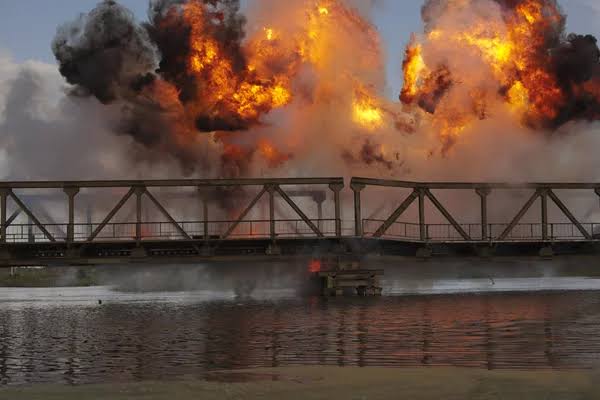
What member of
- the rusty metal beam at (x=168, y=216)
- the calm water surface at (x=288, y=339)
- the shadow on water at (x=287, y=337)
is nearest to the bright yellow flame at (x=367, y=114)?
the rusty metal beam at (x=168, y=216)

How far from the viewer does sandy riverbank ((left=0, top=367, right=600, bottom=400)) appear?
18.6 m

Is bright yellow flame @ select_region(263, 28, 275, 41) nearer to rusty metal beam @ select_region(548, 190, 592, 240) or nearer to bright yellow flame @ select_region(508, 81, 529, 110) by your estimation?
bright yellow flame @ select_region(508, 81, 529, 110)

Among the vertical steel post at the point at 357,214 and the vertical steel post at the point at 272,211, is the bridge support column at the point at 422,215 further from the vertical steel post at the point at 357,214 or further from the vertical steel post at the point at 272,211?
the vertical steel post at the point at 272,211

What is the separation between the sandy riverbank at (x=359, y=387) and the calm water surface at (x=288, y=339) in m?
1.61

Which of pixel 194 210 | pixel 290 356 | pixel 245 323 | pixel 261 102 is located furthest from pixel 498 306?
pixel 194 210

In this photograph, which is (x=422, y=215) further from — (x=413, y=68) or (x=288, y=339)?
(x=288, y=339)

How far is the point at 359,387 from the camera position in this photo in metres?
19.6

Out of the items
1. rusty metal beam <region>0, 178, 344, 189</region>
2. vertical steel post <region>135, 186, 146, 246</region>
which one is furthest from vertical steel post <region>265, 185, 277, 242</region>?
vertical steel post <region>135, 186, 146, 246</region>

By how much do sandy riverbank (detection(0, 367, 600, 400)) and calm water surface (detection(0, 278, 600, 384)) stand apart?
161cm

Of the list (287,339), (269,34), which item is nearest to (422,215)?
(269,34)

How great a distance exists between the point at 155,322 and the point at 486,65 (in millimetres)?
43425

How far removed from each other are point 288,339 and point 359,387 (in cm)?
1171

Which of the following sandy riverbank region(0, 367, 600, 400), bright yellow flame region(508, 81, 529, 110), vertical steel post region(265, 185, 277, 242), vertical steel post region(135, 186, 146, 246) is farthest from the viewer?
bright yellow flame region(508, 81, 529, 110)

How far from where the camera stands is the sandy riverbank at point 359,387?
18578 millimetres
